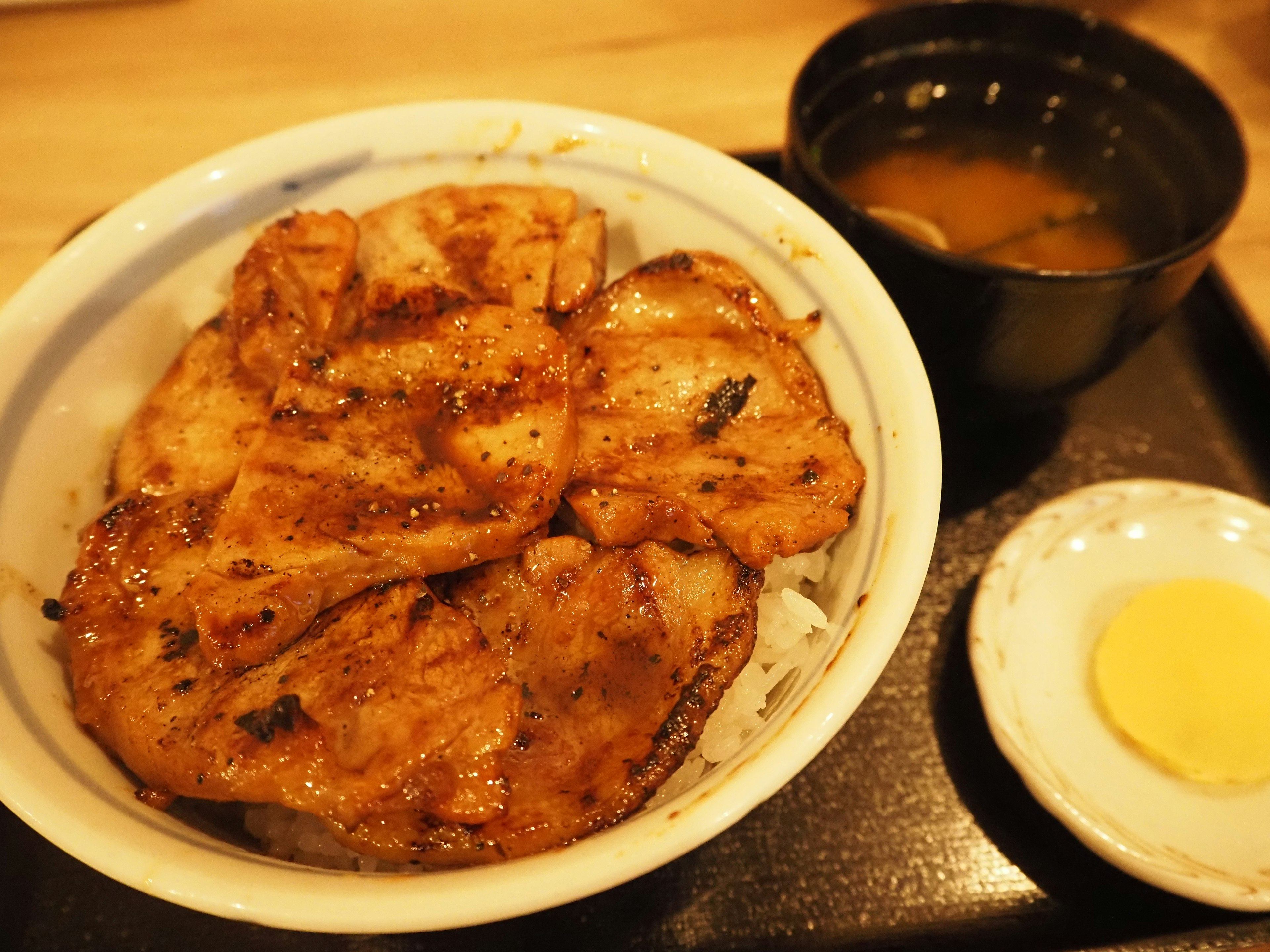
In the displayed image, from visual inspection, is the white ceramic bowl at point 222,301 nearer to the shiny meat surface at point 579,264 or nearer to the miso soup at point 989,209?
the shiny meat surface at point 579,264

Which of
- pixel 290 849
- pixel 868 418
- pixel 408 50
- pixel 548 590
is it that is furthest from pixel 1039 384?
pixel 408 50

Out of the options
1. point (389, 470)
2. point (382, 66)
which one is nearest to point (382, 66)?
point (382, 66)

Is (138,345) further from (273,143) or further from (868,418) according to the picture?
(868,418)

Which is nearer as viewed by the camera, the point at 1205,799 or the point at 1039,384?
the point at 1205,799

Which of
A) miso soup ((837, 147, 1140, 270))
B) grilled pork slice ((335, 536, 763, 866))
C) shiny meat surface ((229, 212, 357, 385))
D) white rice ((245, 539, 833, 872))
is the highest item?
shiny meat surface ((229, 212, 357, 385))

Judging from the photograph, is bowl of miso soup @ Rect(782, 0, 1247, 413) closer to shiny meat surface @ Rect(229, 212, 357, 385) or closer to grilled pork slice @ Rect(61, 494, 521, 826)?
shiny meat surface @ Rect(229, 212, 357, 385)

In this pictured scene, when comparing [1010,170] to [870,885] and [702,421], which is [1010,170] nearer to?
[702,421]

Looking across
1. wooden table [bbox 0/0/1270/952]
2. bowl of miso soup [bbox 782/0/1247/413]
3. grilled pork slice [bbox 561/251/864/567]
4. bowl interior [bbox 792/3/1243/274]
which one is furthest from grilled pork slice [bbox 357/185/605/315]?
wooden table [bbox 0/0/1270/952]
